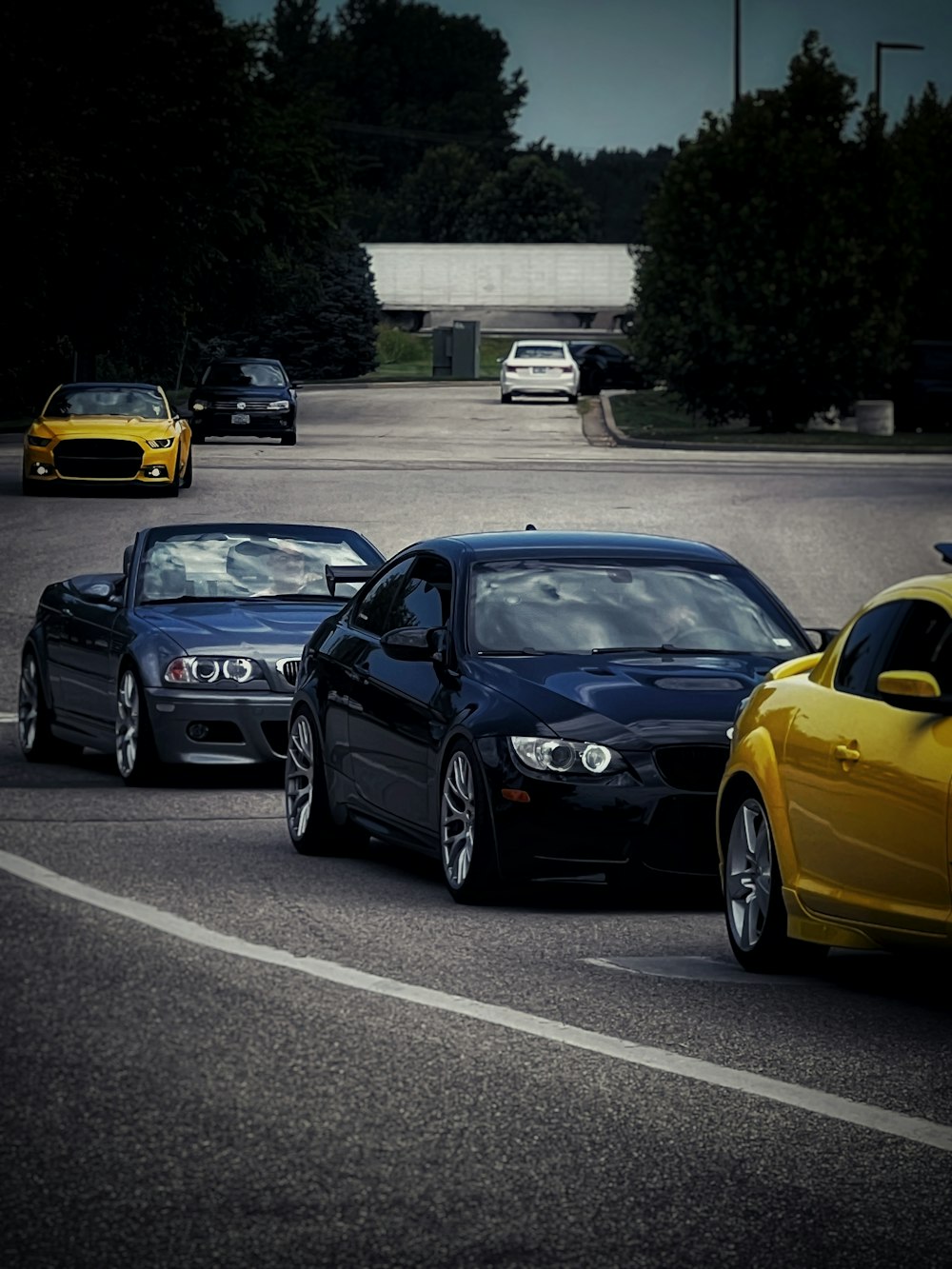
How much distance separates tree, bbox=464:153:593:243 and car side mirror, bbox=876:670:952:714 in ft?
452

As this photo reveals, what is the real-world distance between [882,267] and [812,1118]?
50095 mm

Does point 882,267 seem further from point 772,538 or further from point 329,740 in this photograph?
point 329,740

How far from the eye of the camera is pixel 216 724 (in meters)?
A: 13.9

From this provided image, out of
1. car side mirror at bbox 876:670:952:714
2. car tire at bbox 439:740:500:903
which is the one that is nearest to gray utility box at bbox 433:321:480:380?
car tire at bbox 439:740:500:903

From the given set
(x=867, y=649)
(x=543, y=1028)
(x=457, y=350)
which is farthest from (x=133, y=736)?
(x=457, y=350)

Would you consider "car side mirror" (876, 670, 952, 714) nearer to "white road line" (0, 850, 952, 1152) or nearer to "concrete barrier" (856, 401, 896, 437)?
"white road line" (0, 850, 952, 1152)

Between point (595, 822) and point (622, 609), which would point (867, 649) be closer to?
point (595, 822)

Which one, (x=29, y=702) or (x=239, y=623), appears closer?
(x=239, y=623)

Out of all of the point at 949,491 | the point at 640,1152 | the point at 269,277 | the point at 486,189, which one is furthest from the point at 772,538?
the point at 486,189

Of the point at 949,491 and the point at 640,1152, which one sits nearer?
the point at 640,1152

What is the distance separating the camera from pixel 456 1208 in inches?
209

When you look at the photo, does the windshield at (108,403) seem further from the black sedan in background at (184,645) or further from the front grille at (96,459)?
the black sedan in background at (184,645)

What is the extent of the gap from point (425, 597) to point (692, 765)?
1.95 m

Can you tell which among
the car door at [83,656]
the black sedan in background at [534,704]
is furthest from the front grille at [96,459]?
the black sedan in background at [534,704]
